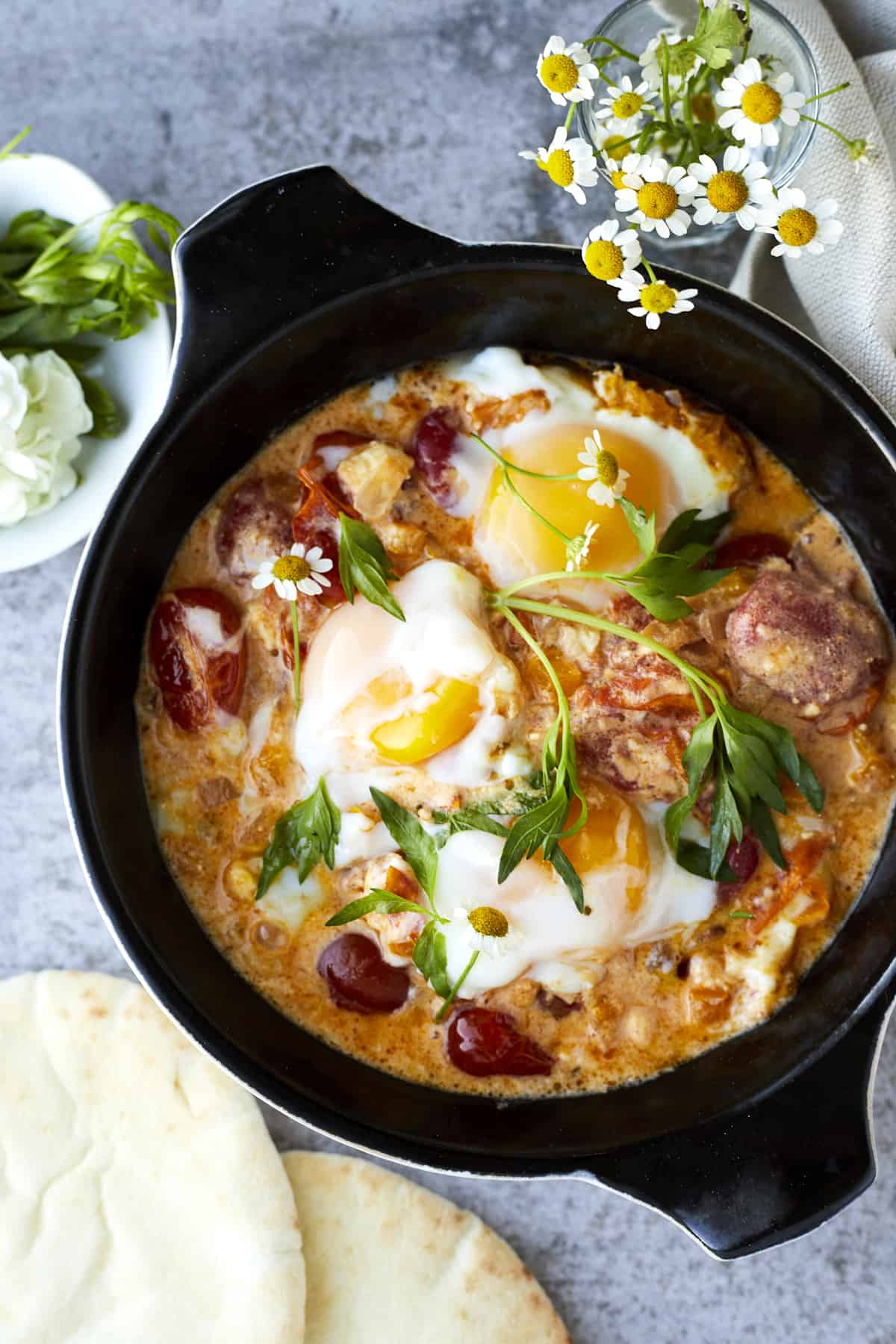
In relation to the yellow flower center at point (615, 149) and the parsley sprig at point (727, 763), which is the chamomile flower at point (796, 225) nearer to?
the yellow flower center at point (615, 149)

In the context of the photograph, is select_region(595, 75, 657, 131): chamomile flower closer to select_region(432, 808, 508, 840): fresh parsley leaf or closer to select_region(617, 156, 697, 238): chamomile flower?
select_region(617, 156, 697, 238): chamomile flower

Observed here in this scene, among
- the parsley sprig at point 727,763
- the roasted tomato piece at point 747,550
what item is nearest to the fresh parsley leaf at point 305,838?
the parsley sprig at point 727,763

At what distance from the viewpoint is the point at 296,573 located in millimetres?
2953

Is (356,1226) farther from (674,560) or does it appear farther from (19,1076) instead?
(674,560)

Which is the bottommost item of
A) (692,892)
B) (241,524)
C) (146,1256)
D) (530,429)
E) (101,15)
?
(146,1256)

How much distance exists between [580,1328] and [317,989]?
54.2 inches

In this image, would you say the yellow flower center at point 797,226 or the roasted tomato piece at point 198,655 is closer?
the yellow flower center at point 797,226

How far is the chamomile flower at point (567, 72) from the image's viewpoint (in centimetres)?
273

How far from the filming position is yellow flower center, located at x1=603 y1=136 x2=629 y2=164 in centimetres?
313

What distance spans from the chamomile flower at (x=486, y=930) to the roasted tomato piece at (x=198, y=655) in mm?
828

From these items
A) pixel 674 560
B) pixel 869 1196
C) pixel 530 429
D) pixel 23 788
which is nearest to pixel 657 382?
pixel 530 429

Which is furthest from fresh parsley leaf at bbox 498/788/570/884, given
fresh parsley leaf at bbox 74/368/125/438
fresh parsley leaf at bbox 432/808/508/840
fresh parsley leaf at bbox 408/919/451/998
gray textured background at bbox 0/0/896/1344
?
fresh parsley leaf at bbox 74/368/125/438

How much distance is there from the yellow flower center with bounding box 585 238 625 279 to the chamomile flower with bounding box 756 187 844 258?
1.01ft

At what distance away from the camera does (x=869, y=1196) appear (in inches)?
146
